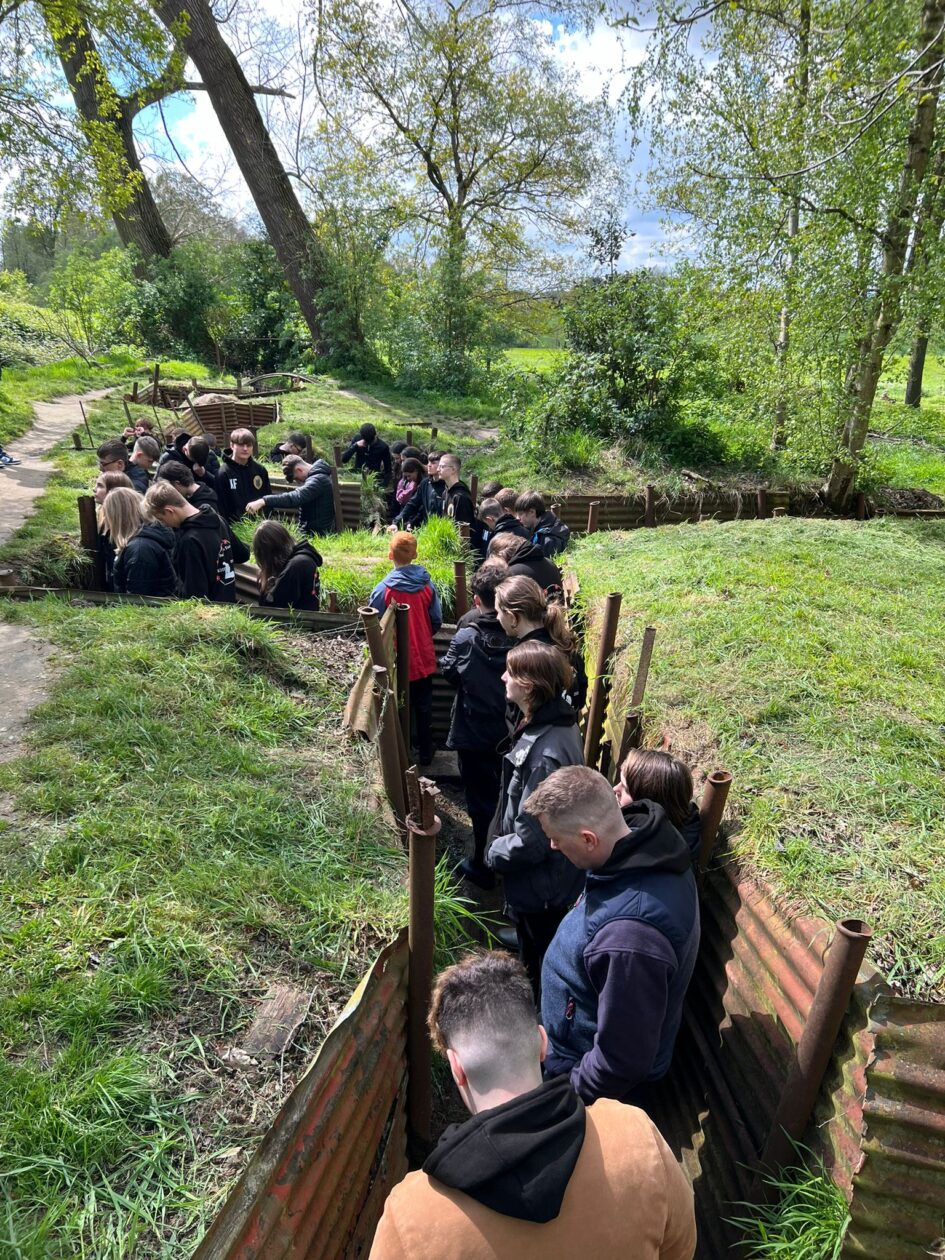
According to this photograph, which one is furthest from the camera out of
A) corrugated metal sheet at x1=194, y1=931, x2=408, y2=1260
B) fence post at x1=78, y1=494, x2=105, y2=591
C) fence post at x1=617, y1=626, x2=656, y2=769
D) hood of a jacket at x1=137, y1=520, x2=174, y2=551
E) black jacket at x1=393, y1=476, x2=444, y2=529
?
Result: black jacket at x1=393, y1=476, x2=444, y2=529

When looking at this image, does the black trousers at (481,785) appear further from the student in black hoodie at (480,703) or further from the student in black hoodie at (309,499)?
the student in black hoodie at (309,499)

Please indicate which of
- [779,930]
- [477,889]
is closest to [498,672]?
[477,889]

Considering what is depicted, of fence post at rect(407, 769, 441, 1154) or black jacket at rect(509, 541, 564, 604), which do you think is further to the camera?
black jacket at rect(509, 541, 564, 604)

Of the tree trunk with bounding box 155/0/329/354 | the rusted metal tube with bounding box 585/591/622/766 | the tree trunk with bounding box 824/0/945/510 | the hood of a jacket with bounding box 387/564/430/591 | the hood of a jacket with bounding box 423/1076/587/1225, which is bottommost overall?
the rusted metal tube with bounding box 585/591/622/766

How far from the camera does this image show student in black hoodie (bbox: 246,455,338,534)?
7.89 m

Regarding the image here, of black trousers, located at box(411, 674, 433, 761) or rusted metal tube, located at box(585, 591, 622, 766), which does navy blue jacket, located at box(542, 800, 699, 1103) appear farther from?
black trousers, located at box(411, 674, 433, 761)

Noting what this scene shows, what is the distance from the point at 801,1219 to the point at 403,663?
3539mm

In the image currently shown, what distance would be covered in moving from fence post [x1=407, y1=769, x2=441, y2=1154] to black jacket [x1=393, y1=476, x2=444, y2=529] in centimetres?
669

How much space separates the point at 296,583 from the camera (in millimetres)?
5523

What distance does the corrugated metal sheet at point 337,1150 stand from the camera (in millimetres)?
1684

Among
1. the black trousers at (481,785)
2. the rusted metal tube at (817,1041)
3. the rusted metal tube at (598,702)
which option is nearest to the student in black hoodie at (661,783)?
the rusted metal tube at (817,1041)

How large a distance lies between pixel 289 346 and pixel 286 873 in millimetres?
24843

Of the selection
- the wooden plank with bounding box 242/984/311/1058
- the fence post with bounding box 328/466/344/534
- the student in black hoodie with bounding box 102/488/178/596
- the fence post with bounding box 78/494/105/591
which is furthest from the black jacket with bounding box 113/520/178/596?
the wooden plank with bounding box 242/984/311/1058

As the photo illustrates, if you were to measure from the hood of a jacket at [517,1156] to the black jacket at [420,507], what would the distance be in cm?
787
